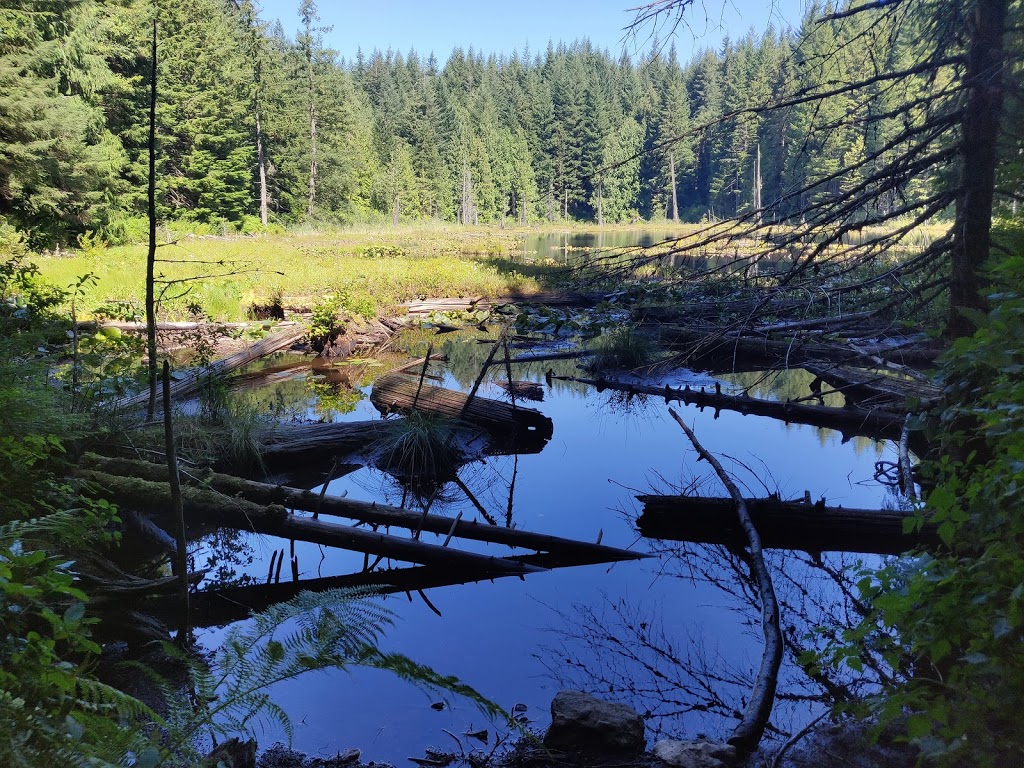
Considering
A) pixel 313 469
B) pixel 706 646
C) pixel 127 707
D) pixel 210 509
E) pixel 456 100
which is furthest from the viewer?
pixel 456 100

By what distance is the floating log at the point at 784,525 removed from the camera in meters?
6.15

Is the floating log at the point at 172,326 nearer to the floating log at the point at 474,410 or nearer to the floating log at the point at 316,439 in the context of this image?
the floating log at the point at 474,410

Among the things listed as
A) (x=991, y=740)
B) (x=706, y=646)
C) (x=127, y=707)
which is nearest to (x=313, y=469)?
(x=706, y=646)

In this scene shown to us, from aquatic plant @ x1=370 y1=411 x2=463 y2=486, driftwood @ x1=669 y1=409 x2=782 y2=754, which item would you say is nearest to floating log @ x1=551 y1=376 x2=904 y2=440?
aquatic plant @ x1=370 y1=411 x2=463 y2=486

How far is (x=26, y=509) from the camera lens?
394 cm

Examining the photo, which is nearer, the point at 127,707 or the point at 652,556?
the point at 127,707

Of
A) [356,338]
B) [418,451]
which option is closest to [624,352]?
[356,338]

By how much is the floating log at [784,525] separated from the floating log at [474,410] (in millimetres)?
3016

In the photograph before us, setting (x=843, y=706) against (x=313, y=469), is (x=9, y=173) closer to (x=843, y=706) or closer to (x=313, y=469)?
(x=313, y=469)

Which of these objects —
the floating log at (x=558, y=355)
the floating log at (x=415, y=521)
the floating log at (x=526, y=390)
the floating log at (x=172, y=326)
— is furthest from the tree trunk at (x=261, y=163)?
the floating log at (x=415, y=521)

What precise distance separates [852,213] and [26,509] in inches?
207

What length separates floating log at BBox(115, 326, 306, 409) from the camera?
8.16 metres

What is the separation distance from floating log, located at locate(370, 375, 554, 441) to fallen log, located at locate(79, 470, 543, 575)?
3.25 meters

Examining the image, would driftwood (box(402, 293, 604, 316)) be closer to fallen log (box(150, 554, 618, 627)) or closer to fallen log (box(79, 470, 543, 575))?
fallen log (box(79, 470, 543, 575))
